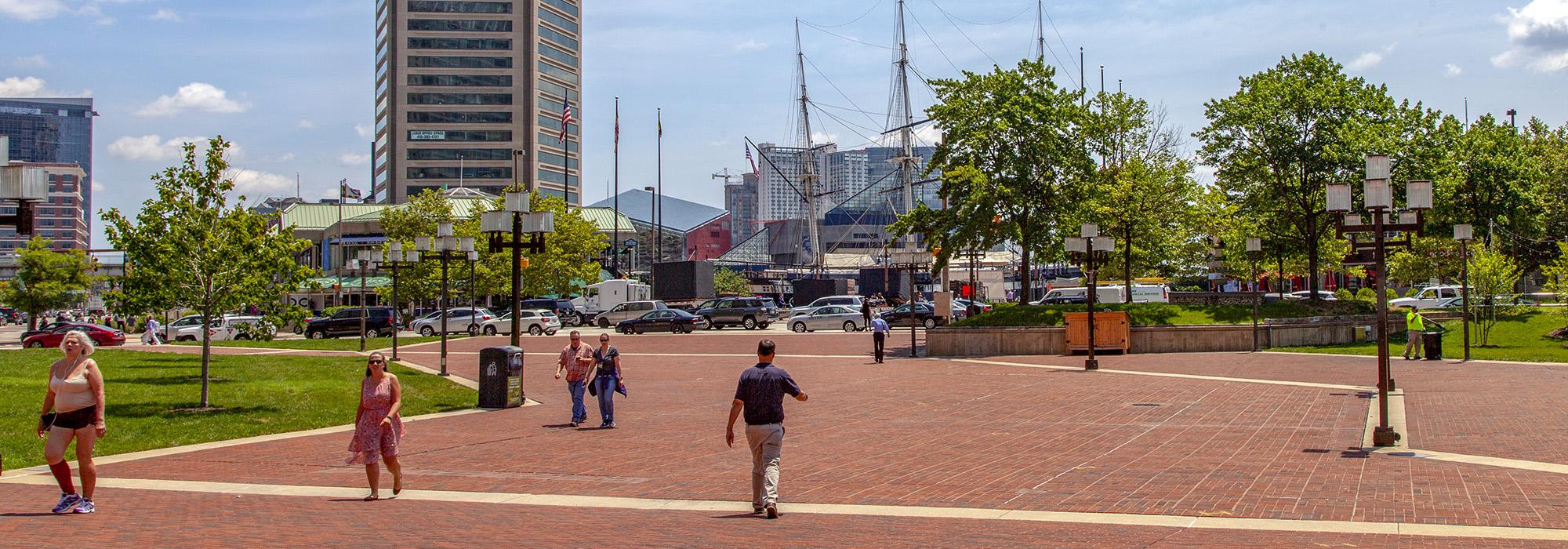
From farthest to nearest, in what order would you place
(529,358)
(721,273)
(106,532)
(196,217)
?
(721,273), (529,358), (196,217), (106,532)

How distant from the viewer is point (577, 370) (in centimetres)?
1697

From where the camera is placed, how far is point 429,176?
4473 inches

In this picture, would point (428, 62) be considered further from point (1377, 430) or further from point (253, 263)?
point (1377, 430)

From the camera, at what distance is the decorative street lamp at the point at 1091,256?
2642cm

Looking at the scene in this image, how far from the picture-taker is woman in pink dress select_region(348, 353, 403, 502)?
34.2ft

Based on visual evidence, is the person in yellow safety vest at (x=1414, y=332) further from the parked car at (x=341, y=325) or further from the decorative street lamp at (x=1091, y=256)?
the parked car at (x=341, y=325)

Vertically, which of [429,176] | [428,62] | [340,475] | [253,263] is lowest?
[340,475]

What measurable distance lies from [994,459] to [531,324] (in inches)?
1561

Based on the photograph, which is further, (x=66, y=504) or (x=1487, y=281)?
(x=1487, y=281)

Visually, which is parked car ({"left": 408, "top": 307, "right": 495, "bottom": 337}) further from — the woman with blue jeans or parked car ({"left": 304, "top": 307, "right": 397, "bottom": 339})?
the woman with blue jeans

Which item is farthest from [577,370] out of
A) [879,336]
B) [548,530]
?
[879,336]

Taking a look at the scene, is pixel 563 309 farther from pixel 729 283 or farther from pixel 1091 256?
pixel 729 283

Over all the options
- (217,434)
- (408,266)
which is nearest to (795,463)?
(217,434)

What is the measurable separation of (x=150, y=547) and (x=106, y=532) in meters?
→ 0.89
